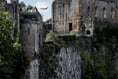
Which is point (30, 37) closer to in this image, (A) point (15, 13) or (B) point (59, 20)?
(A) point (15, 13)

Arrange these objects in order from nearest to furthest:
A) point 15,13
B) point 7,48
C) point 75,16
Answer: point 7,48 → point 15,13 → point 75,16

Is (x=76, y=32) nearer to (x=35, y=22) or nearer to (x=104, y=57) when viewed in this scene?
(x=104, y=57)

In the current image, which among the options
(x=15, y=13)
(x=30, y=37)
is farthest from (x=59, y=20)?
(x=30, y=37)

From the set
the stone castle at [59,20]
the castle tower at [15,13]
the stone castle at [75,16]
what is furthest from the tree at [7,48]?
the stone castle at [75,16]

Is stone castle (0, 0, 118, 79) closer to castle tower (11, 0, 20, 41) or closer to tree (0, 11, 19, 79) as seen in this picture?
castle tower (11, 0, 20, 41)

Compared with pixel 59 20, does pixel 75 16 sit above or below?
above

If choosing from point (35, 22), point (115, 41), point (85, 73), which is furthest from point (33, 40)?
point (115, 41)
